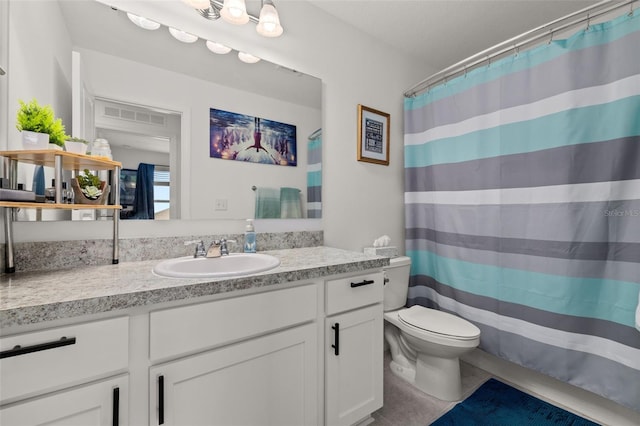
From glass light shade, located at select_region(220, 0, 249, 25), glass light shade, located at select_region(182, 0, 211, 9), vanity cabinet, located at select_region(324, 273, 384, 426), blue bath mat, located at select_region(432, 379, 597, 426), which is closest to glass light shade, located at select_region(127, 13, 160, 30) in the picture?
glass light shade, located at select_region(182, 0, 211, 9)

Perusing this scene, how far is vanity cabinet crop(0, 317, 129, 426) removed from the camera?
0.64 meters

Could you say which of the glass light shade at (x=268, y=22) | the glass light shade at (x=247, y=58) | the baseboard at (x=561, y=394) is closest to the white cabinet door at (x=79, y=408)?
the glass light shade at (x=247, y=58)

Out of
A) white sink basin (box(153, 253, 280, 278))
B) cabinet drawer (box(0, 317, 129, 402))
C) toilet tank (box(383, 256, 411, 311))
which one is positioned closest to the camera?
cabinet drawer (box(0, 317, 129, 402))

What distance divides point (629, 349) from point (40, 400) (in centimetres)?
212

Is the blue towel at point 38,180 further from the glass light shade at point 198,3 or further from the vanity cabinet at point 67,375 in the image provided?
the glass light shade at point 198,3

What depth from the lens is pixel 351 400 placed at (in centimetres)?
127

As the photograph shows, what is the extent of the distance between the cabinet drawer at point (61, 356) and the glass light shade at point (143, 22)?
1.25 metres

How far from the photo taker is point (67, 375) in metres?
0.70

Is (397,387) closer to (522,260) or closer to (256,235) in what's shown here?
(522,260)

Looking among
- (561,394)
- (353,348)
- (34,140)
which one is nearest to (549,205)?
(561,394)

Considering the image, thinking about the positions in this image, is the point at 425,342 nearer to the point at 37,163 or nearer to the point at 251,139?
the point at 251,139

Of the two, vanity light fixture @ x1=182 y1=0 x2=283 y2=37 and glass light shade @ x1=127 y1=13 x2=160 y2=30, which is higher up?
vanity light fixture @ x1=182 y1=0 x2=283 y2=37

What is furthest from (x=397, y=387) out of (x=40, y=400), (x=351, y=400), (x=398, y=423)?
(x=40, y=400)

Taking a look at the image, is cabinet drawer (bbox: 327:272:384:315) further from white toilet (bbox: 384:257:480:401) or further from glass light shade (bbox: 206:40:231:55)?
glass light shade (bbox: 206:40:231:55)
